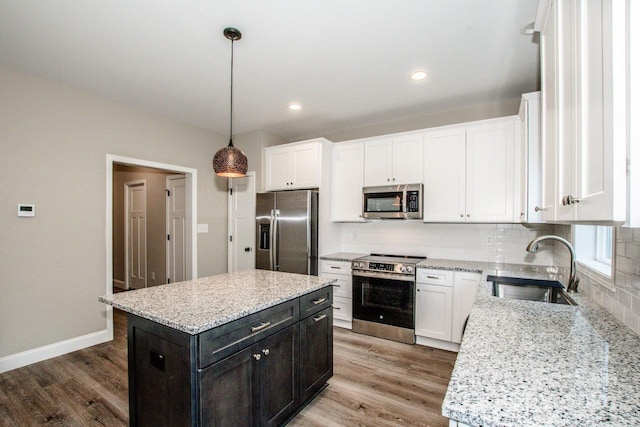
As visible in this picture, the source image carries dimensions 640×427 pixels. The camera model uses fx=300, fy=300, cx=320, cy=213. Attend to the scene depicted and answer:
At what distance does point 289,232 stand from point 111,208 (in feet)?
6.65

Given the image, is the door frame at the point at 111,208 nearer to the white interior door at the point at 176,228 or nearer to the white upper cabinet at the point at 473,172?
the white interior door at the point at 176,228

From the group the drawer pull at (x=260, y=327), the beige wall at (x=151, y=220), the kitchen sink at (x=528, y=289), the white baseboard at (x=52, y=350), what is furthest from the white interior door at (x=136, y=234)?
the kitchen sink at (x=528, y=289)

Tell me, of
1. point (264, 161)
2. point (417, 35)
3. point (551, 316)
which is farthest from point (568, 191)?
point (264, 161)

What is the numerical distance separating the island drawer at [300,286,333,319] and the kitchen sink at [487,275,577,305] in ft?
3.90

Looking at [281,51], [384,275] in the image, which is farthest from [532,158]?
[281,51]

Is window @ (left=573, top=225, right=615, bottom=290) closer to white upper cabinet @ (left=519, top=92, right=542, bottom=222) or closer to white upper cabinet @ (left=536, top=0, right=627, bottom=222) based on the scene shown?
white upper cabinet @ (left=519, top=92, right=542, bottom=222)

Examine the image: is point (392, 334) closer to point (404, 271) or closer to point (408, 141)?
point (404, 271)

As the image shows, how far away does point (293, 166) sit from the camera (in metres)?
4.17

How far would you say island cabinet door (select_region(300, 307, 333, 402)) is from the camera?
2.07m

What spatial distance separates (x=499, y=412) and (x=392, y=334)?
2.83 meters

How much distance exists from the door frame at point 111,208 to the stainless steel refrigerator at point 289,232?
0.96 m

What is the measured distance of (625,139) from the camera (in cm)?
70

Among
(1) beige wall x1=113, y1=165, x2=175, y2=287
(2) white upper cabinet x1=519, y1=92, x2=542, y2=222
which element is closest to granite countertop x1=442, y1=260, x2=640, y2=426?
(2) white upper cabinet x1=519, y1=92, x2=542, y2=222

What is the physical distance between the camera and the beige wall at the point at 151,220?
16.9ft
